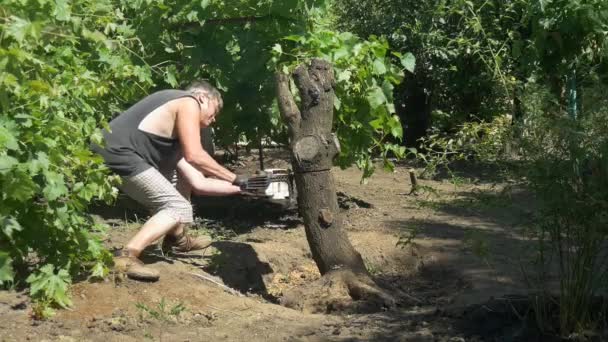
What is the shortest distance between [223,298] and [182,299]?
34 cm

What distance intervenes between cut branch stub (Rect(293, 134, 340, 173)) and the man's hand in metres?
0.41

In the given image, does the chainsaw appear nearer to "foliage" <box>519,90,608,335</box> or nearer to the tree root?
the tree root

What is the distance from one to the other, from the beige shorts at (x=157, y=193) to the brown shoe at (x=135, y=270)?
1.75ft

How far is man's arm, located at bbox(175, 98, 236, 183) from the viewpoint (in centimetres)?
654

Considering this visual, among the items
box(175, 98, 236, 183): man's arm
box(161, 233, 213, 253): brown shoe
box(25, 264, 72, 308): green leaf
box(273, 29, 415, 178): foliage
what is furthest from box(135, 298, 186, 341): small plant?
box(273, 29, 415, 178): foliage

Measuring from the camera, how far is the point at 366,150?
27.9 ft

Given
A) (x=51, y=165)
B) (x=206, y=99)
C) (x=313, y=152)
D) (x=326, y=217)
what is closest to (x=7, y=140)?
(x=51, y=165)

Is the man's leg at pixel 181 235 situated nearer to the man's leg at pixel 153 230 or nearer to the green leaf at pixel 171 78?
the man's leg at pixel 153 230

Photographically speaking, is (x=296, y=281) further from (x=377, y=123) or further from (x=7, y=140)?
(x=7, y=140)

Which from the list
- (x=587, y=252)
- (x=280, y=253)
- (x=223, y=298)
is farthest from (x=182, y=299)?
(x=587, y=252)

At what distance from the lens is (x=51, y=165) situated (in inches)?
209

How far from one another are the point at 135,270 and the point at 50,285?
76cm

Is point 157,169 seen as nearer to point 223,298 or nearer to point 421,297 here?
point 223,298

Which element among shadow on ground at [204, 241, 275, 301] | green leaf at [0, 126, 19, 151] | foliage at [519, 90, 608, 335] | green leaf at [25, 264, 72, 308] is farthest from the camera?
shadow on ground at [204, 241, 275, 301]
